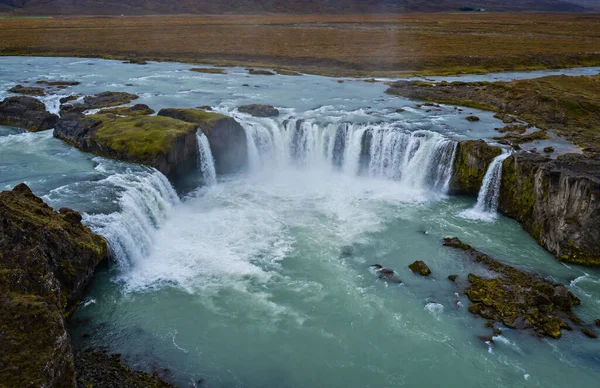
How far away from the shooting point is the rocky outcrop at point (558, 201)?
85.3ft

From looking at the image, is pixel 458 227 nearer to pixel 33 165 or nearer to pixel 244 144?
pixel 244 144

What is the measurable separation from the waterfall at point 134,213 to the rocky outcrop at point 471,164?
2064 cm

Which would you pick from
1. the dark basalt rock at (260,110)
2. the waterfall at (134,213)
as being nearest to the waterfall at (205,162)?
the waterfall at (134,213)

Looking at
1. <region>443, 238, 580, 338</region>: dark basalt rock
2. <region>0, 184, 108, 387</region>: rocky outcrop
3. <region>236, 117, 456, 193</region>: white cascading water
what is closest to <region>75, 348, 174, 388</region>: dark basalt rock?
<region>0, 184, 108, 387</region>: rocky outcrop

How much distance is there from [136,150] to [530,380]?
91.9ft

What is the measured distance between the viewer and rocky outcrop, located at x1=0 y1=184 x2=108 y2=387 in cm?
1309

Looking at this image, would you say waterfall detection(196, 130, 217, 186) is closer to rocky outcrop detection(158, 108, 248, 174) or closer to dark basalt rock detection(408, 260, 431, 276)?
rocky outcrop detection(158, 108, 248, 174)

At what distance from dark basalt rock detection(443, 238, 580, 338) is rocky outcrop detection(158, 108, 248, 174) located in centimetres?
2269

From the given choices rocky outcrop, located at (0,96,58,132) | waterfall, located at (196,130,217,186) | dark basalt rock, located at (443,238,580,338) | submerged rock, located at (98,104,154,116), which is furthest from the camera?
submerged rock, located at (98,104,154,116)

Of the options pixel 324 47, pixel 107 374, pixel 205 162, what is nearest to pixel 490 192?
pixel 205 162

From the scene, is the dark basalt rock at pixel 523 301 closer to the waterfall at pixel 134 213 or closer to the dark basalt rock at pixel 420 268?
the dark basalt rock at pixel 420 268

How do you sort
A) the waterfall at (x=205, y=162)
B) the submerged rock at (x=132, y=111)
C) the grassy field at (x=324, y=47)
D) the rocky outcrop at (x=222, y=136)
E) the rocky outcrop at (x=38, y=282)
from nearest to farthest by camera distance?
the rocky outcrop at (x=38, y=282) → the waterfall at (x=205, y=162) → the rocky outcrop at (x=222, y=136) → the submerged rock at (x=132, y=111) → the grassy field at (x=324, y=47)

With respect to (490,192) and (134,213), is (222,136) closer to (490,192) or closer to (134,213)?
(134,213)

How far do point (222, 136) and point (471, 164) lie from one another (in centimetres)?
1989
